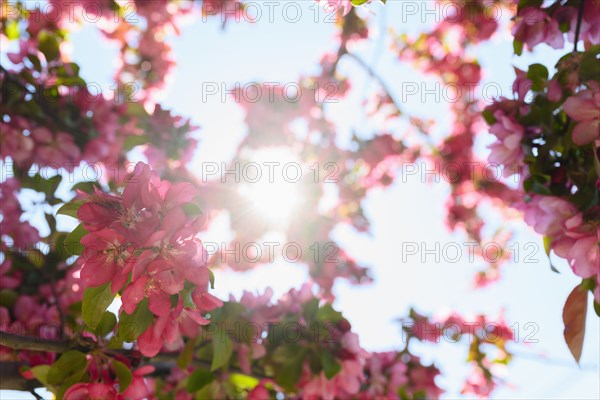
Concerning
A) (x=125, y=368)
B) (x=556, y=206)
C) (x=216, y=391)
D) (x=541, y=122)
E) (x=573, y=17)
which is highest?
(x=573, y=17)

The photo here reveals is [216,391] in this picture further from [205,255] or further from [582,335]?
[582,335]

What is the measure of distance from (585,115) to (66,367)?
1.48m

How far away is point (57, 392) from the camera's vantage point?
4.88ft

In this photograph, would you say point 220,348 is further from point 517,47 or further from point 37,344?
point 517,47

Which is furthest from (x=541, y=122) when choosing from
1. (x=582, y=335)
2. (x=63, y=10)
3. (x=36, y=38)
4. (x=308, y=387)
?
(x=63, y=10)

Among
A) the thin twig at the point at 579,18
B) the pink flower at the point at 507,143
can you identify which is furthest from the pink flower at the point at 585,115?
the thin twig at the point at 579,18

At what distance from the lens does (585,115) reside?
1403mm

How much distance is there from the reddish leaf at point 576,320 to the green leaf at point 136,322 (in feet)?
3.46

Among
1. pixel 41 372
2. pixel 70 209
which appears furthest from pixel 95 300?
pixel 41 372

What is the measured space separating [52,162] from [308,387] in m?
1.51

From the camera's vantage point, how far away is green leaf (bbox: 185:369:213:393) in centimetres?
182

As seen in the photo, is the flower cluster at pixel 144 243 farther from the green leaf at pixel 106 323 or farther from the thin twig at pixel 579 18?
the thin twig at pixel 579 18

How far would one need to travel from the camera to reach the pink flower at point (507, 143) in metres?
1.52

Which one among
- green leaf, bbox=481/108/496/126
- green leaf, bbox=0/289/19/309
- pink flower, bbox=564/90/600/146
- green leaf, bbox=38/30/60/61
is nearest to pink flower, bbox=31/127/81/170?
green leaf, bbox=38/30/60/61
